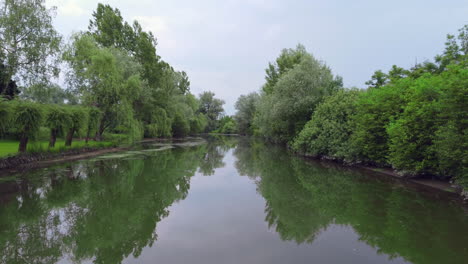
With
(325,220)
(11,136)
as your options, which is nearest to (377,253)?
A: (325,220)

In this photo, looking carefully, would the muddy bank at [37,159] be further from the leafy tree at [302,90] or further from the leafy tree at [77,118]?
the leafy tree at [302,90]

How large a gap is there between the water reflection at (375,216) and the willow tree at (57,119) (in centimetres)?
1395

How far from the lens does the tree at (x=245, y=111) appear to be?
66750 millimetres

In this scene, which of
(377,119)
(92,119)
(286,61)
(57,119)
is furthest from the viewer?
(286,61)

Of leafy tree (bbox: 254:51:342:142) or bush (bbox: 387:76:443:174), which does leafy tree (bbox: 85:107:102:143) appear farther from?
bush (bbox: 387:76:443:174)

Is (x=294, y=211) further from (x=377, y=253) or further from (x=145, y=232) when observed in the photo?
(x=145, y=232)

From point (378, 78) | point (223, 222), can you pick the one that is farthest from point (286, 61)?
point (223, 222)

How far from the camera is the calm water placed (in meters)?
5.84

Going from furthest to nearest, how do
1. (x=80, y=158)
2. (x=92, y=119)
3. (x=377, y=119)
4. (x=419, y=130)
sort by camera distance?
(x=92, y=119)
(x=80, y=158)
(x=377, y=119)
(x=419, y=130)

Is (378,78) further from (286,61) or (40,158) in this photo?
(40,158)

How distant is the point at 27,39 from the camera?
1844cm

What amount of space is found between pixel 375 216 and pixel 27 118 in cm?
1781

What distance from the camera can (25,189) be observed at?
10992 mm

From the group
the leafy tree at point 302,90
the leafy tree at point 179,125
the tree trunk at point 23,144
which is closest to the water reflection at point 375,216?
the tree trunk at point 23,144
